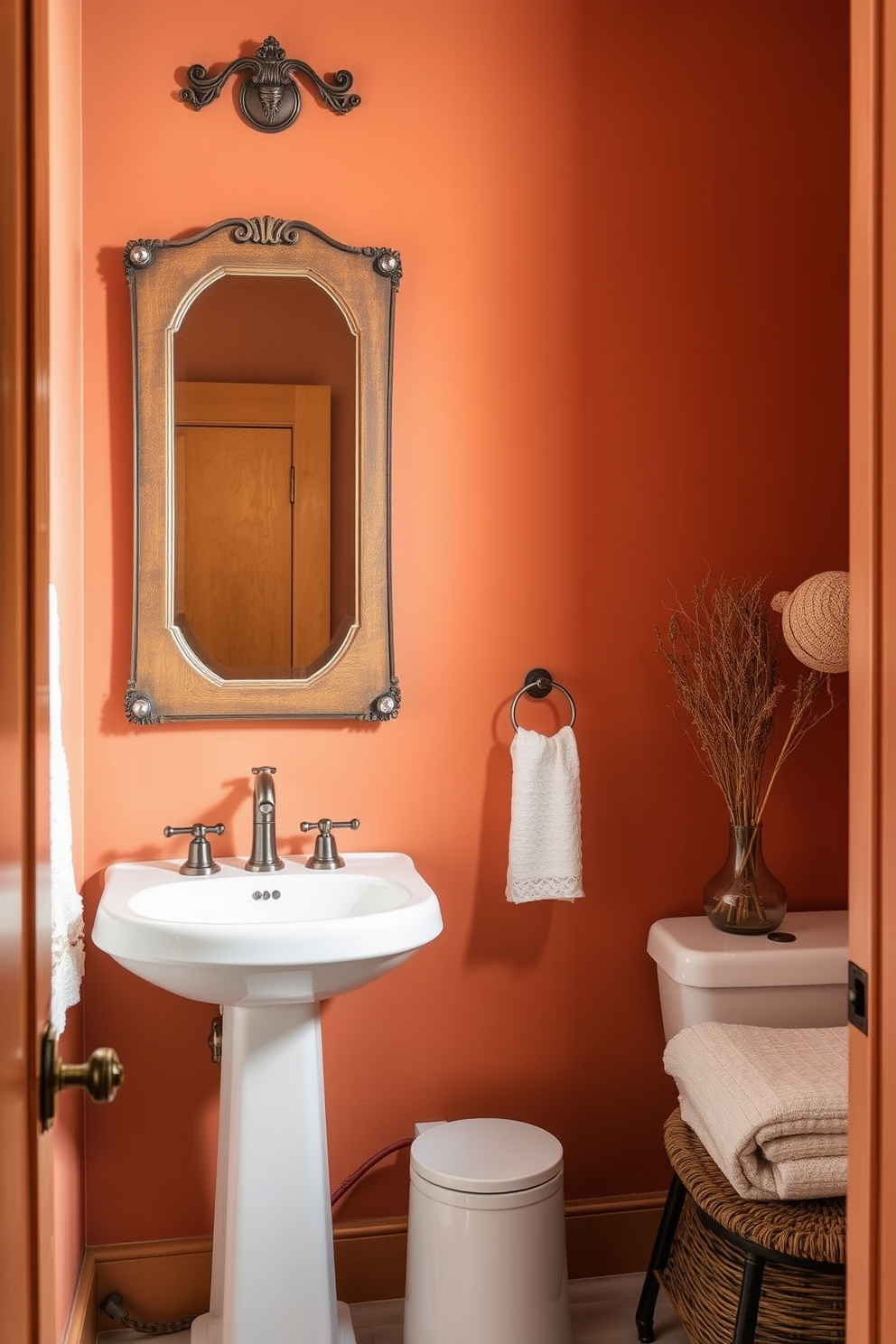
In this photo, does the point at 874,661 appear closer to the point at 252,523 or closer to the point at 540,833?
the point at 540,833

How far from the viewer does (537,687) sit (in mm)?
2148

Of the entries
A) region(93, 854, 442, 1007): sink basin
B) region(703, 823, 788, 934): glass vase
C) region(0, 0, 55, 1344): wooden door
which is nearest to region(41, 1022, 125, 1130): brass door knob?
region(0, 0, 55, 1344): wooden door

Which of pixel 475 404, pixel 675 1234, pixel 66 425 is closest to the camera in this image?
pixel 66 425

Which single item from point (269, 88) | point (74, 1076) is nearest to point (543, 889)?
point (74, 1076)

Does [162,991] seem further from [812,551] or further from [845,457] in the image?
[845,457]

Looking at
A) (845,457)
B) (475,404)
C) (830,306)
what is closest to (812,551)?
(845,457)

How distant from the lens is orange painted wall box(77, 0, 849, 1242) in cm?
203

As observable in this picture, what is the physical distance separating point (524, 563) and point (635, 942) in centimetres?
76

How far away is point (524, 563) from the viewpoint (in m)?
2.16

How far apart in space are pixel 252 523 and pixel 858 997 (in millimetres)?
1381

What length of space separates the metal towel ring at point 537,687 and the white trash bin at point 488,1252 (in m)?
0.76

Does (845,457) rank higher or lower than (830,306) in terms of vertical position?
lower

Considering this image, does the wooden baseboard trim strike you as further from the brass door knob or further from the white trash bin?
the brass door knob

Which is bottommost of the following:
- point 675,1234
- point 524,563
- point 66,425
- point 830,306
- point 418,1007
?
point 675,1234
